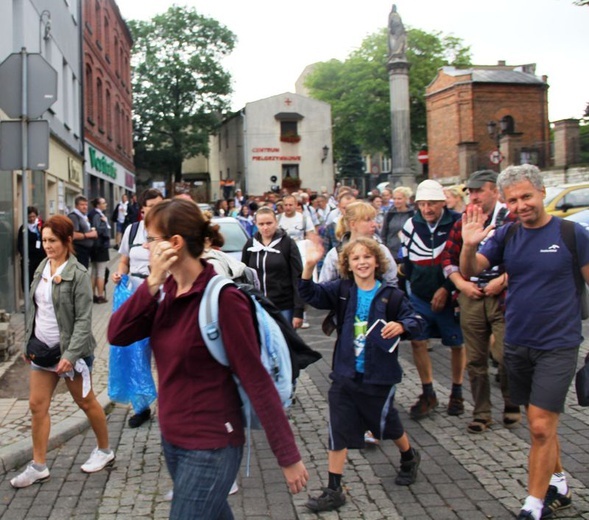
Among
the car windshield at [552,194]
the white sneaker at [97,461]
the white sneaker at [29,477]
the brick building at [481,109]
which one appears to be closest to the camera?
the white sneaker at [29,477]

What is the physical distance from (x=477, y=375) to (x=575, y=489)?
53.8 inches

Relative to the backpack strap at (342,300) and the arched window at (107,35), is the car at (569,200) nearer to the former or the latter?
the backpack strap at (342,300)

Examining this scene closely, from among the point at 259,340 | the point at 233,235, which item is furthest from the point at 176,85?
the point at 259,340

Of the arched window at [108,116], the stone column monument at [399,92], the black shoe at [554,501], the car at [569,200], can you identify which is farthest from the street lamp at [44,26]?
the stone column monument at [399,92]

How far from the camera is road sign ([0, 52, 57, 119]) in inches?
315

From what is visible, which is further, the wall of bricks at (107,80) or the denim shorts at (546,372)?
the wall of bricks at (107,80)

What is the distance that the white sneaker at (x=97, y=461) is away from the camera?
530 centimetres

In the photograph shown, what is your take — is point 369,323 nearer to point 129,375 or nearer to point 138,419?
point 129,375

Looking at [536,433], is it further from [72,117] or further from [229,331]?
[72,117]

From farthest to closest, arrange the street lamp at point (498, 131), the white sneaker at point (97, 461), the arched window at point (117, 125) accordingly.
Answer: the arched window at point (117, 125)
the street lamp at point (498, 131)
the white sneaker at point (97, 461)

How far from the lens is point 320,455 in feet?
18.2

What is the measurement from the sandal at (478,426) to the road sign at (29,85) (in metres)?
5.42

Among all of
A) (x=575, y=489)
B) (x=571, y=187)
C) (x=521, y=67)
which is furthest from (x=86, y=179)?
(x=521, y=67)

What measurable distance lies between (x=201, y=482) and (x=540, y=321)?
2.30 meters
